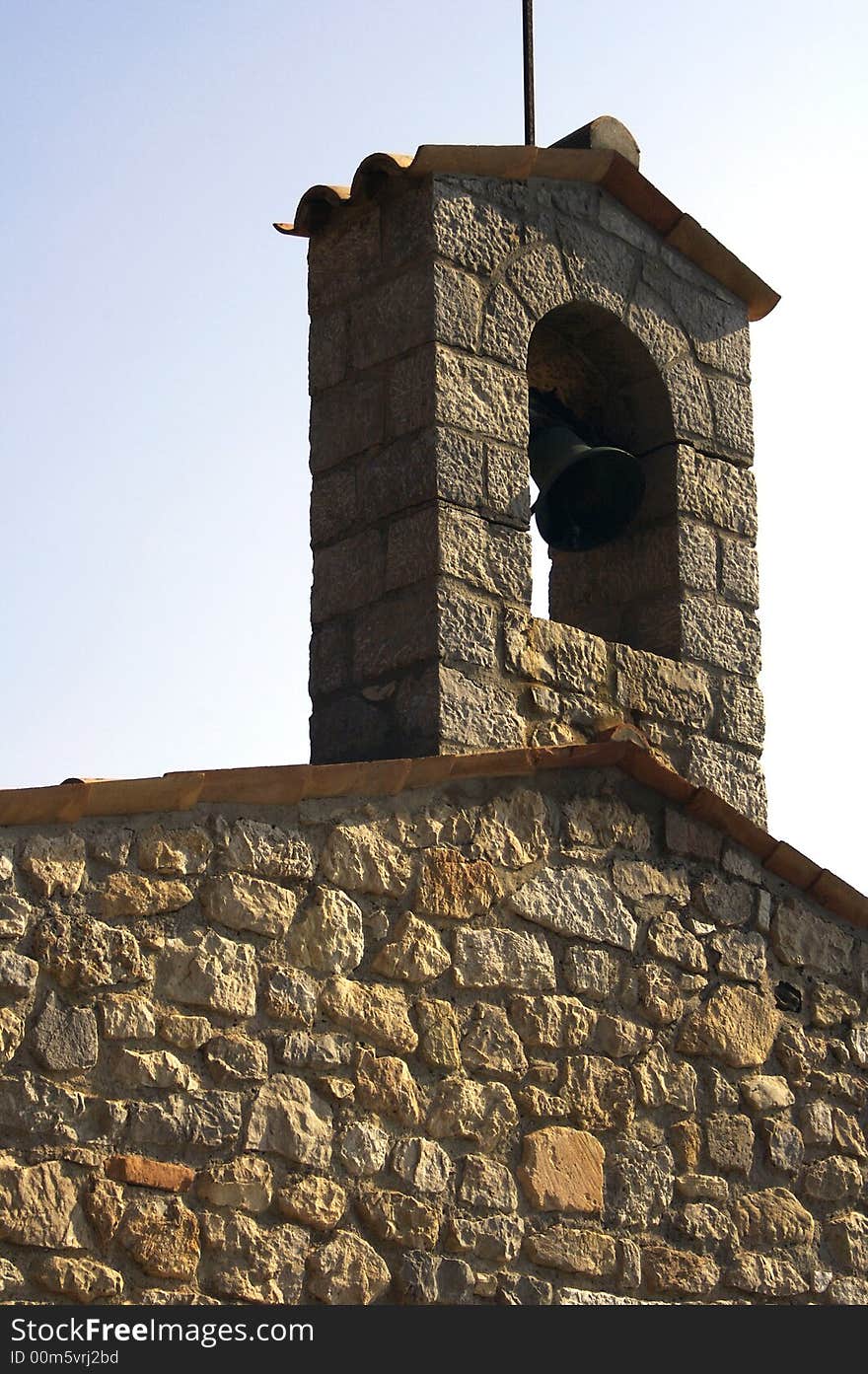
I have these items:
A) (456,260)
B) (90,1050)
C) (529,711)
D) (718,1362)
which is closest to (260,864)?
(90,1050)

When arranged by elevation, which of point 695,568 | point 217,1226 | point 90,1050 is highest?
point 695,568

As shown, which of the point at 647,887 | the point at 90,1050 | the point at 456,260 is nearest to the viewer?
the point at 90,1050

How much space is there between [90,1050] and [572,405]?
2.87 m

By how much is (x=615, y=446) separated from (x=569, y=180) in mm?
811

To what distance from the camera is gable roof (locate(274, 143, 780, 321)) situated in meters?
5.87

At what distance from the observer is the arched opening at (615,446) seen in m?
6.17

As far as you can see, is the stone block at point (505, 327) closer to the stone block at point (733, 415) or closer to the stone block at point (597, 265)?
the stone block at point (597, 265)

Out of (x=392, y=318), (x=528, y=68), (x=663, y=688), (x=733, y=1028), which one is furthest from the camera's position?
(x=528, y=68)

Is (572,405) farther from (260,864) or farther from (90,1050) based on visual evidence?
(90,1050)

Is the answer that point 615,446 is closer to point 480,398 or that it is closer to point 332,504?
point 480,398

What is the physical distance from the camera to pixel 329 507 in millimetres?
5930

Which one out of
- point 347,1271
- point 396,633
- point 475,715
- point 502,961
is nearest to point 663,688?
point 475,715

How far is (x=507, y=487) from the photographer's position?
5.75 metres

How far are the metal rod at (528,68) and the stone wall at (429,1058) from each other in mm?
2182
